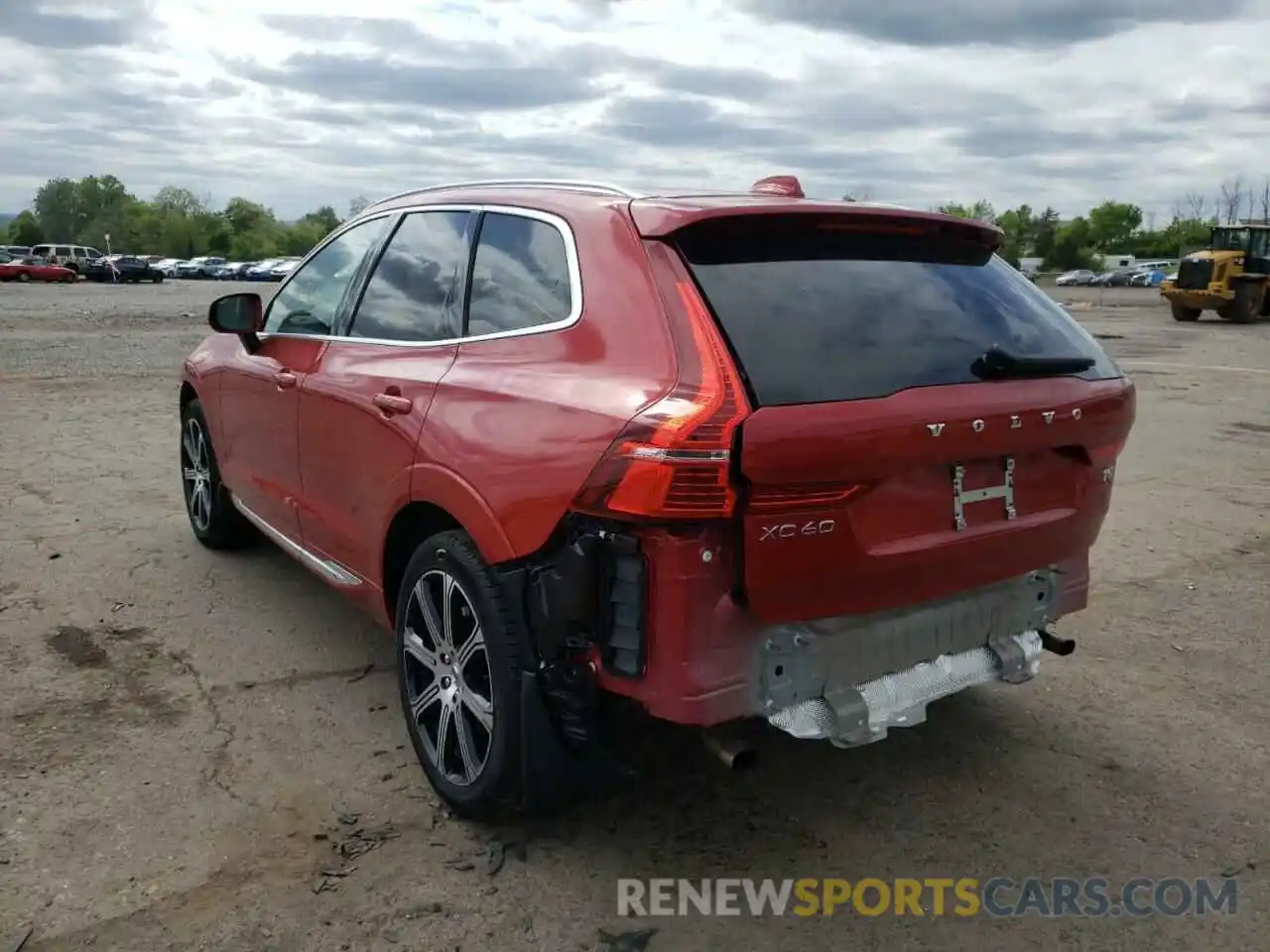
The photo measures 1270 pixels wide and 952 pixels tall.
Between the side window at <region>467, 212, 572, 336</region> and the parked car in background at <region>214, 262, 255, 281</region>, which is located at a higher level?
the side window at <region>467, 212, 572, 336</region>

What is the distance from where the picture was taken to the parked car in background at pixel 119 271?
5150cm

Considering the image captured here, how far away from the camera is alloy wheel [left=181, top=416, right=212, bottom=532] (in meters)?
5.71

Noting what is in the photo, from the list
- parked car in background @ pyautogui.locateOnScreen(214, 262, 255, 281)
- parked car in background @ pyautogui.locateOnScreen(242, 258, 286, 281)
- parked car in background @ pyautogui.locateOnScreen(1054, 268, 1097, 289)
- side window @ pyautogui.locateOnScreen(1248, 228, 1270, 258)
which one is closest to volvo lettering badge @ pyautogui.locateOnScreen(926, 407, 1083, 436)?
side window @ pyautogui.locateOnScreen(1248, 228, 1270, 258)

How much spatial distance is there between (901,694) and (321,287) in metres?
2.90

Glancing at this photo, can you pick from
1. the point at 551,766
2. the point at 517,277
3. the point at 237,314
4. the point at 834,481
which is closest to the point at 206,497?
the point at 237,314

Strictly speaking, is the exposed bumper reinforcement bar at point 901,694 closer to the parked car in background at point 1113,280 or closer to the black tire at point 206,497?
the black tire at point 206,497

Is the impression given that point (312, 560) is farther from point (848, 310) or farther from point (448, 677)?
point (848, 310)

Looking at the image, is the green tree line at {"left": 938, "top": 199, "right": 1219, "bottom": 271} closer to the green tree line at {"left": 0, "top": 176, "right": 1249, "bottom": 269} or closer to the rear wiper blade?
the green tree line at {"left": 0, "top": 176, "right": 1249, "bottom": 269}

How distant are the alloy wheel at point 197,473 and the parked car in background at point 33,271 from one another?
4873 centimetres

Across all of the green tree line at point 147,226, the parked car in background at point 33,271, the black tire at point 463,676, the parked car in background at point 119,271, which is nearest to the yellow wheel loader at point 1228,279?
the black tire at point 463,676

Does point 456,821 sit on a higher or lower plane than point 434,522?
lower

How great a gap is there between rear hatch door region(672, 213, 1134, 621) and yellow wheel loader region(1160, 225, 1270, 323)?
29702mm

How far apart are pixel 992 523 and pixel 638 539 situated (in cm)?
107

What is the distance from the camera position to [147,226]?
12262 centimetres
